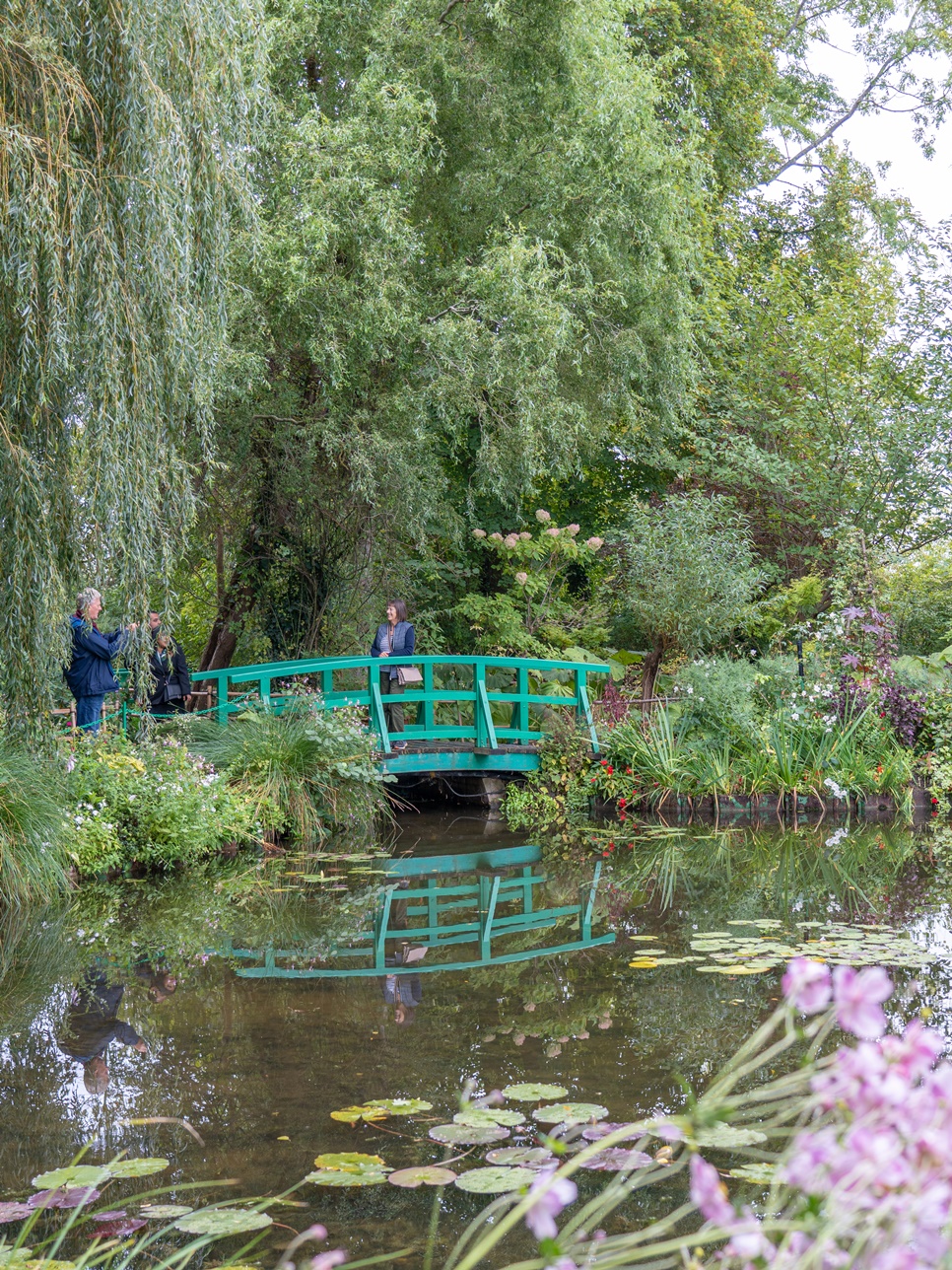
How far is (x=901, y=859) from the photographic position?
30.3 feet

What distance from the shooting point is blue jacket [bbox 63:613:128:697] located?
32.0ft

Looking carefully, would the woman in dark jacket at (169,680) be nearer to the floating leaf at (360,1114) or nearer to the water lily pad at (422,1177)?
the floating leaf at (360,1114)

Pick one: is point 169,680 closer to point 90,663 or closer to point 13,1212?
point 90,663

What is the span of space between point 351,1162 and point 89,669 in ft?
22.9

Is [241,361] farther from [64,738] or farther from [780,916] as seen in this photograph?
[780,916]

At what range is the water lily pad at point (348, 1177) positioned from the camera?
A: 11.6 feet

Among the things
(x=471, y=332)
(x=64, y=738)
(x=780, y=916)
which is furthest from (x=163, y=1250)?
(x=471, y=332)

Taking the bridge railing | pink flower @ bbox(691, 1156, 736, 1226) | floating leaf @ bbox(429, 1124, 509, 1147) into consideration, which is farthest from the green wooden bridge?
pink flower @ bbox(691, 1156, 736, 1226)

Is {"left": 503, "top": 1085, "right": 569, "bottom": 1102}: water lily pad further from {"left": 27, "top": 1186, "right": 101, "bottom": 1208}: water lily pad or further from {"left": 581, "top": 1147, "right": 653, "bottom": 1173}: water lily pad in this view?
{"left": 27, "top": 1186, "right": 101, "bottom": 1208}: water lily pad

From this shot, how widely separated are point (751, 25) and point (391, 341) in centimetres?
937

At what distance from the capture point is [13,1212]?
3.33m

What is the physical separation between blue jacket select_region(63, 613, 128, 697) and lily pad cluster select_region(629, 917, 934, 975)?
16.8 feet

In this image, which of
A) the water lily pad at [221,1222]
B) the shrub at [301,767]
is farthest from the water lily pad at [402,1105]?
the shrub at [301,767]

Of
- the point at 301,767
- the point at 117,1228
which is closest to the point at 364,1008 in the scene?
the point at 117,1228
